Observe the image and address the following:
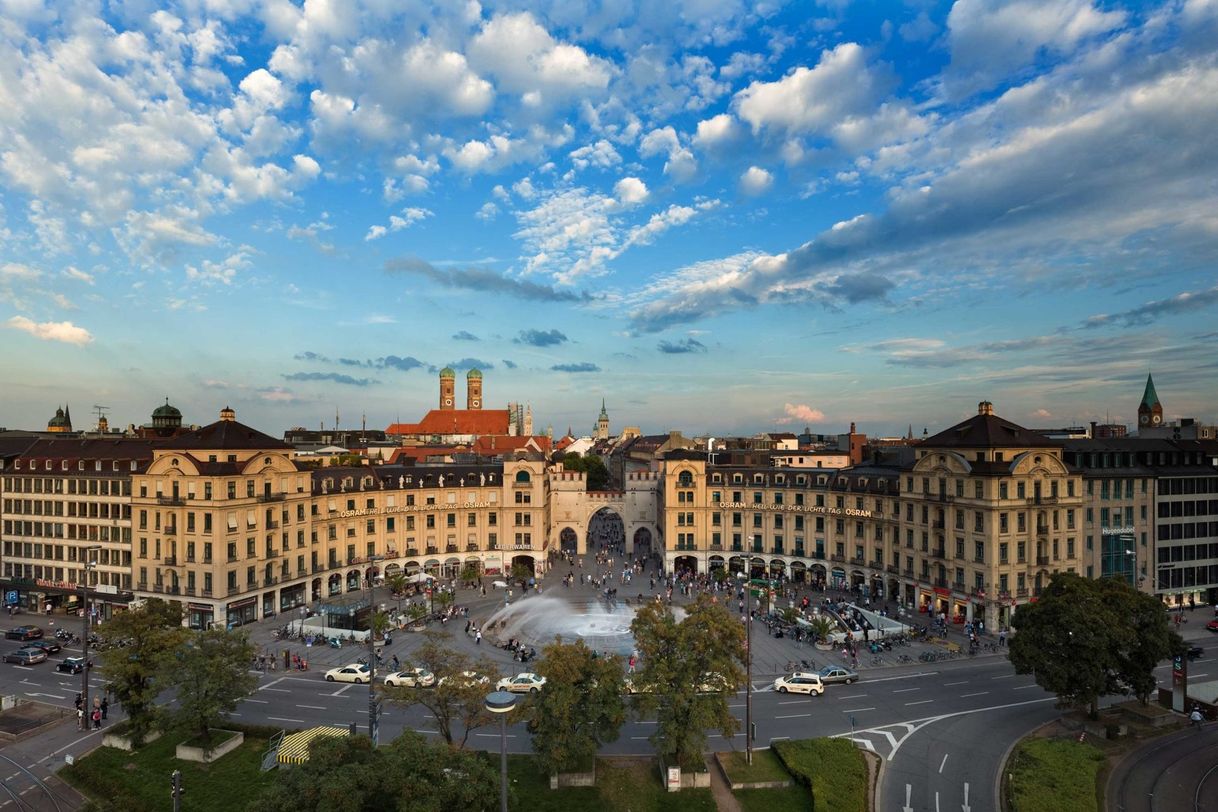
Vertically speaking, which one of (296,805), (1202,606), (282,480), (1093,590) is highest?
(282,480)

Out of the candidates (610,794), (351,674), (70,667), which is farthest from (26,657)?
(610,794)

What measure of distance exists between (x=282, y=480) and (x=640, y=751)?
165 feet

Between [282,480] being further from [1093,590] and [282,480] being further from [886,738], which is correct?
[1093,590]

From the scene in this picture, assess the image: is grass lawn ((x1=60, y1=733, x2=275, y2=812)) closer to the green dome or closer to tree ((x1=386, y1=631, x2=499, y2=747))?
tree ((x1=386, y1=631, x2=499, y2=747))

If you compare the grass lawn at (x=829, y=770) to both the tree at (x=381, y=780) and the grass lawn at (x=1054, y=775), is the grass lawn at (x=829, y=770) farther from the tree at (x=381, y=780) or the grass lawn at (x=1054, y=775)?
the tree at (x=381, y=780)

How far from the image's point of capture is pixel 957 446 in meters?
64.6

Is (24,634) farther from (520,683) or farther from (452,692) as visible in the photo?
(452,692)

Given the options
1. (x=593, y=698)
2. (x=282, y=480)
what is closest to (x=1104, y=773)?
(x=593, y=698)

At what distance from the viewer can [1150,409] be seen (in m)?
106

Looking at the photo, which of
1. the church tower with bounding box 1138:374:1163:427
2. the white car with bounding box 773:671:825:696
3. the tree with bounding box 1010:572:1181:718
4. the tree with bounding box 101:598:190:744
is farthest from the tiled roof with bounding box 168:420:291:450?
A: the church tower with bounding box 1138:374:1163:427

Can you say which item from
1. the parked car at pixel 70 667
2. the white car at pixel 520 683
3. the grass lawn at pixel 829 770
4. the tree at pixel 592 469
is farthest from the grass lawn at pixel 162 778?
the tree at pixel 592 469

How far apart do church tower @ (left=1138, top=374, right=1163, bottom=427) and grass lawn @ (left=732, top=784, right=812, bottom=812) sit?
10234cm

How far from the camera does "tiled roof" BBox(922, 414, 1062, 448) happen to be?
2442 inches

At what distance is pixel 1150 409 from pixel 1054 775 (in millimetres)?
97417
